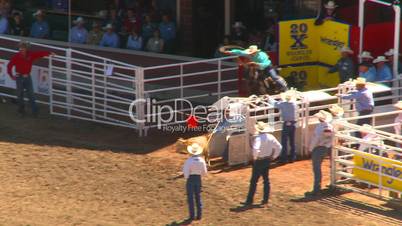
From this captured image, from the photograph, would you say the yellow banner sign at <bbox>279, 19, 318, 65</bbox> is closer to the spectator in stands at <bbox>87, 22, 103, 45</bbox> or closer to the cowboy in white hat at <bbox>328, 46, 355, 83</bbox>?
the cowboy in white hat at <bbox>328, 46, 355, 83</bbox>

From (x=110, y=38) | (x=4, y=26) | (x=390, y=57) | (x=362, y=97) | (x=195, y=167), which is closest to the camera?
(x=195, y=167)

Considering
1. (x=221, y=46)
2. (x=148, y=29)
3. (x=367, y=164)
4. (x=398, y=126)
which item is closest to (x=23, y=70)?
(x=148, y=29)

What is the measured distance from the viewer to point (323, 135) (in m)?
15.9

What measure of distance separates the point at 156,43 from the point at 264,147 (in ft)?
28.0

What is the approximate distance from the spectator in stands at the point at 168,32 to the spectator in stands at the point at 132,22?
0.59m

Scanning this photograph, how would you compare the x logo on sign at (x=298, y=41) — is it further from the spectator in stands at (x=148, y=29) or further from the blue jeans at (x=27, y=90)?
the blue jeans at (x=27, y=90)

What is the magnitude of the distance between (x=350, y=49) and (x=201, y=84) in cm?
283

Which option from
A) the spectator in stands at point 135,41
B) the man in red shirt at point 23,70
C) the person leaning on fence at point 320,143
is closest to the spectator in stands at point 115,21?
the spectator in stands at point 135,41

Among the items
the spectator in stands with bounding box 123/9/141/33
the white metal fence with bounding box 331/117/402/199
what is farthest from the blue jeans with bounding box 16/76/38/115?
the white metal fence with bounding box 331/117/402/199

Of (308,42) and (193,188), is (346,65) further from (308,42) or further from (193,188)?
(193,188)

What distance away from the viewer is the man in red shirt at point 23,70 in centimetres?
2041

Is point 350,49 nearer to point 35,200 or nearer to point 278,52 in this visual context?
point 278,52

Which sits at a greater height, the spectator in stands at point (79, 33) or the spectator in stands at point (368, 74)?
the spectator in stands at point (79, 33)

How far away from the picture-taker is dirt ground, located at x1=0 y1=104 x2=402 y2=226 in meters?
15.1
